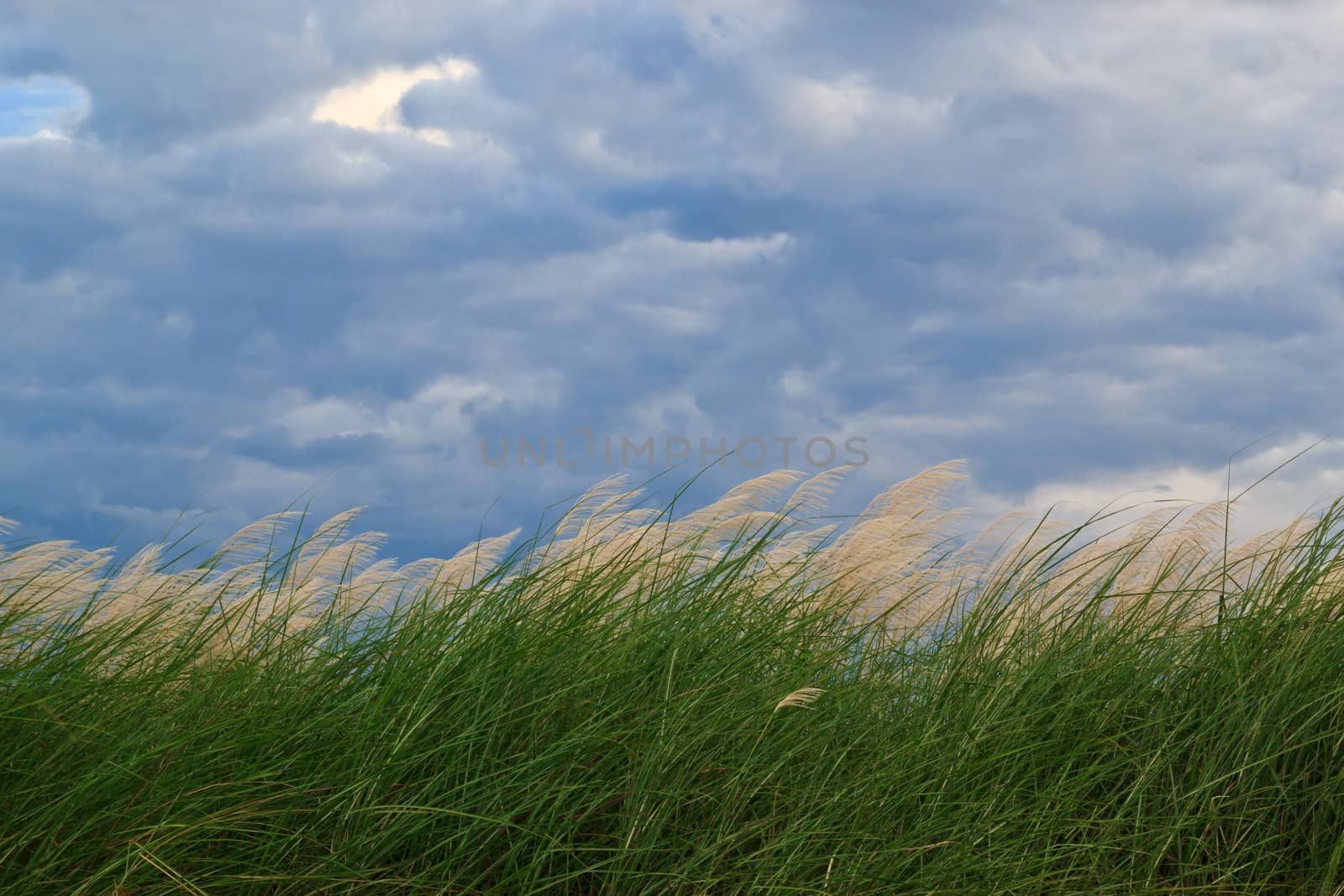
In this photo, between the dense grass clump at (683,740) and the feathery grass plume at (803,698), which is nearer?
the feathery grass plume at (803,698)

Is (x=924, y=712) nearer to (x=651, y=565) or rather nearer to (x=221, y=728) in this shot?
(x=651, y=565)

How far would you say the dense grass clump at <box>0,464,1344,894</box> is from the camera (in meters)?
2.96

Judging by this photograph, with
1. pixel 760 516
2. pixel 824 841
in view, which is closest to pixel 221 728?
pixel 824 841

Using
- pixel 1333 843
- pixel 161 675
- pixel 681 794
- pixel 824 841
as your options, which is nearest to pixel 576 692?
pixel 681 794

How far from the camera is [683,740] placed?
10.1 ft

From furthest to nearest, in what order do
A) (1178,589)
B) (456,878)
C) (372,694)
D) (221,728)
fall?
(1178,589) → (372,694) → (221,728) → (456,878)

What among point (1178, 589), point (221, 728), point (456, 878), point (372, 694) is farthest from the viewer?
point (1178, 589)

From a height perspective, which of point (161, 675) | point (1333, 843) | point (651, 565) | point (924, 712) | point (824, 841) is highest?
point (651, 565)

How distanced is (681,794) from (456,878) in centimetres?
65

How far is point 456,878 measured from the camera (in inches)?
114

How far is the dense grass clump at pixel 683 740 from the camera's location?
296cm

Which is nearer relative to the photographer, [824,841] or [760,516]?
[824,841]

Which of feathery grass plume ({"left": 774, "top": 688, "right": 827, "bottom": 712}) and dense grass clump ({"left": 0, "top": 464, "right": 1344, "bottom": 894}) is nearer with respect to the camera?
feathery grass plume ({"left": 774, "top": 688, "right": 827, "bottom": 712})

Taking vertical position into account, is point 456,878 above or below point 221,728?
below
